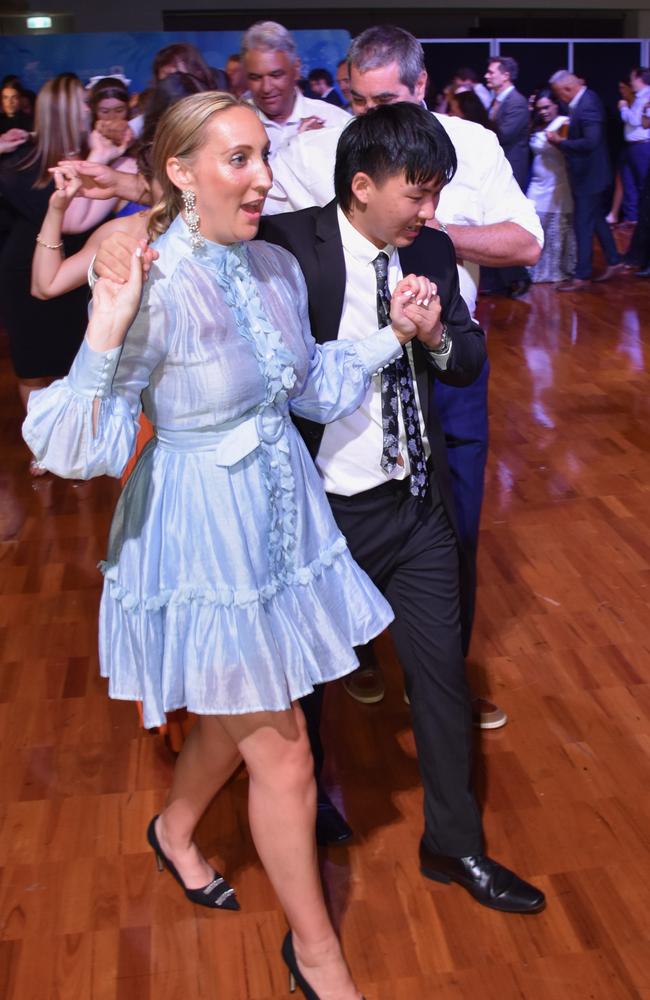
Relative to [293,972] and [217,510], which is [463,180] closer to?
[217,510]

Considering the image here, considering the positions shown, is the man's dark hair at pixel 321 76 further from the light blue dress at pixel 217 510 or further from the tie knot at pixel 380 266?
the light blue dress at pixel 217 510

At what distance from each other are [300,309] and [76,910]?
4.20 ft

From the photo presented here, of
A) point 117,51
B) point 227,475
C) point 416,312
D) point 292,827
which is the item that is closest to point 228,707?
point 292,827

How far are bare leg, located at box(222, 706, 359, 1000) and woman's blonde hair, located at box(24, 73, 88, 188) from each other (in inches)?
117

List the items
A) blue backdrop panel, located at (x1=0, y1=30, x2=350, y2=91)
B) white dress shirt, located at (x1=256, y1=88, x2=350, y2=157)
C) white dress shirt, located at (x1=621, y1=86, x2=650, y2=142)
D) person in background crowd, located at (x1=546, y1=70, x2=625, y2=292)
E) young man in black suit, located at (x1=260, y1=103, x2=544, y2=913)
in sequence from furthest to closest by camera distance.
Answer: white dress shirt, located at (x1=621, y1=86, x2=650, y2=142), blue backdrop panel, located at (x1=0, y1=30, x2=350, y2=91), person in background crowd, located at (x1=546, y1=70, x2=625, y2=292), white dress shirt, located at (x1=256, y1=88, x2=350, y2=157), young man in black suit, located at (x1=260, y1=103, x2=544, y2=913)

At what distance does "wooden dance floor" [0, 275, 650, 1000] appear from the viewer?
232cm

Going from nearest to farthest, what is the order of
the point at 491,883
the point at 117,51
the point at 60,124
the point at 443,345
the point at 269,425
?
the point at 269,425, the point at 443,345, the point at 491,883, the point at 60,124, the point at 117,51

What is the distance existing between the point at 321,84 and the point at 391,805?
315 inches

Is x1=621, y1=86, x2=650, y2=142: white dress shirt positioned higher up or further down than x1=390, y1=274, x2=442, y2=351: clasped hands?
further down

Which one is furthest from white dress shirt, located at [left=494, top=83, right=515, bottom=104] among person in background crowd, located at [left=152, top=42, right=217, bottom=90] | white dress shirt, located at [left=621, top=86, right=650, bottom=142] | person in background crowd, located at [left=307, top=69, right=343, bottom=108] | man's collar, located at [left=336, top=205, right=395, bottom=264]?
man's collar, located at [left=336, top=205, right=395, bottom=264]

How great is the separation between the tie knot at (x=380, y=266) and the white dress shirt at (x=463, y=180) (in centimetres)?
60

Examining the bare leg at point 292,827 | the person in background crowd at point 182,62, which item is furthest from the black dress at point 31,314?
the bare leg at point 292,827

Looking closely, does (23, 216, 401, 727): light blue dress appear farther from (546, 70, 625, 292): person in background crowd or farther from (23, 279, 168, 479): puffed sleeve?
(546, 70, 625, 292): person in background crowd

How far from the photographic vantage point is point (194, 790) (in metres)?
2.45
